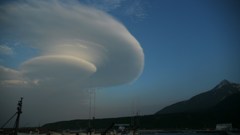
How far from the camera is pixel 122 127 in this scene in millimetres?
177000

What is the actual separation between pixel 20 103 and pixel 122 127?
471ft

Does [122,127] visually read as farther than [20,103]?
Yes

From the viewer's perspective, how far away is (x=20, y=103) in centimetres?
3703
